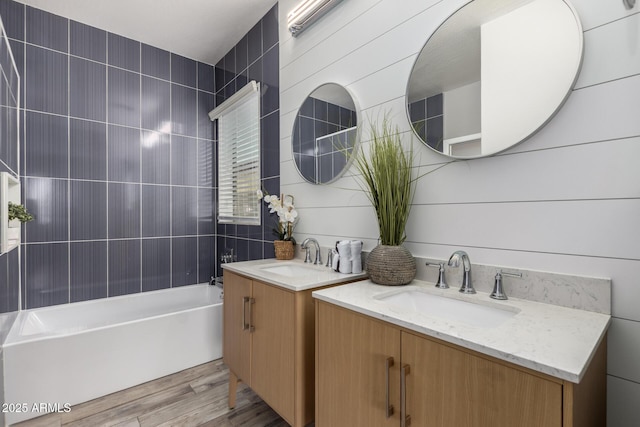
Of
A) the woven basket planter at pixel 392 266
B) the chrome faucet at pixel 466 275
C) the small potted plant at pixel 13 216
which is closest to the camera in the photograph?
the chrome faucet at pixel 466 275

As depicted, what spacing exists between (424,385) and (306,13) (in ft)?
6.77

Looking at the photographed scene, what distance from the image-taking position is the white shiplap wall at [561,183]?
85 cm

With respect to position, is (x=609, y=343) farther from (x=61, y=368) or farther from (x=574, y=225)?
(x=61, y=368)

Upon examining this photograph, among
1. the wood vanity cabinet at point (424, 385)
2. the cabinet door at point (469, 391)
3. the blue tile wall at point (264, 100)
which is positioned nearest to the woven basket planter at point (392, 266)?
the wood vanity cabinet at point (424, 385)

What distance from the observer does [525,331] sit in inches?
29.7

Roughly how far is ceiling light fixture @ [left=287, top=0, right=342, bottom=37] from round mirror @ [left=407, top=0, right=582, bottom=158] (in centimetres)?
82

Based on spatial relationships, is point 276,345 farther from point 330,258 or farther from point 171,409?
point 171,409

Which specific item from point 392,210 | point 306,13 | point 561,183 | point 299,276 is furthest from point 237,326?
point 306,13

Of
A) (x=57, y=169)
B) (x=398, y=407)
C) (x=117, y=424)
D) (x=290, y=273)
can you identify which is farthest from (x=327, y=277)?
(x=57, y=169)

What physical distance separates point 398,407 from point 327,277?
627mm

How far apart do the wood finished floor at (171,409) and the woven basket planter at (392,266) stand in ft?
3.48

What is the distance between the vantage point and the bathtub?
1.73m

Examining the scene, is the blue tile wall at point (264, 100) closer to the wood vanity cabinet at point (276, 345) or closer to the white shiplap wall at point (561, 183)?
the wood vanity cabinet at point (276, 345)

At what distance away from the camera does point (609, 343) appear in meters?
0.88
